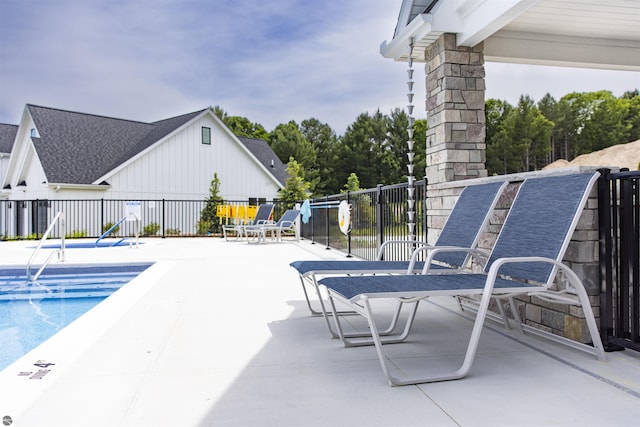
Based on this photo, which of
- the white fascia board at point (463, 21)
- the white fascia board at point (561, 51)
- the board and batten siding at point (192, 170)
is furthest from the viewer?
the board and batten siding at point (192, 170)

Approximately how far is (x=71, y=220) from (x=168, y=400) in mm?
17232

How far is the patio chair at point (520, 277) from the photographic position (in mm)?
2293

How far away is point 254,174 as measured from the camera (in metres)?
20.7

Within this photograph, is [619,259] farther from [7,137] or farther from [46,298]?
[7,137]

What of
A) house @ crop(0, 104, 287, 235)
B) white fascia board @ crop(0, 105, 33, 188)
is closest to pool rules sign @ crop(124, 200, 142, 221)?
house @ crop(0, 104, 287, 235)

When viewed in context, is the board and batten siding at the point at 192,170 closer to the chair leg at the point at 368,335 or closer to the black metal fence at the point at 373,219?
the black metal fence at the point at 373,219

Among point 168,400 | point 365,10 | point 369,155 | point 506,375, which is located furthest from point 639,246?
point 369,155

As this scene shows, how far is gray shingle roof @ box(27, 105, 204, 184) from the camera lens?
56.5 ft

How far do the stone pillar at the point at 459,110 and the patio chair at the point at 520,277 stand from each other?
1744 millimetres

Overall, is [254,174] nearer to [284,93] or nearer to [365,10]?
[365,10]

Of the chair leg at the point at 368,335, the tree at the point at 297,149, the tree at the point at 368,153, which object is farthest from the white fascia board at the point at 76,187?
the tree at the point at 368,153

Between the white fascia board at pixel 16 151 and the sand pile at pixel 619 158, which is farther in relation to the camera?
the sand pile at pixel 619 158

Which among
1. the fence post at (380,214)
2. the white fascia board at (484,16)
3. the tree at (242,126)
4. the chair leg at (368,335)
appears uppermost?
the tree at (242,126)

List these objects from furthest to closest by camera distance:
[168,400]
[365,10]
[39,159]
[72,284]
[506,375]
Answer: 1. [39,159]
2. [365,10]
3. [72,284]
4. [506,375]
5. [168,400]
